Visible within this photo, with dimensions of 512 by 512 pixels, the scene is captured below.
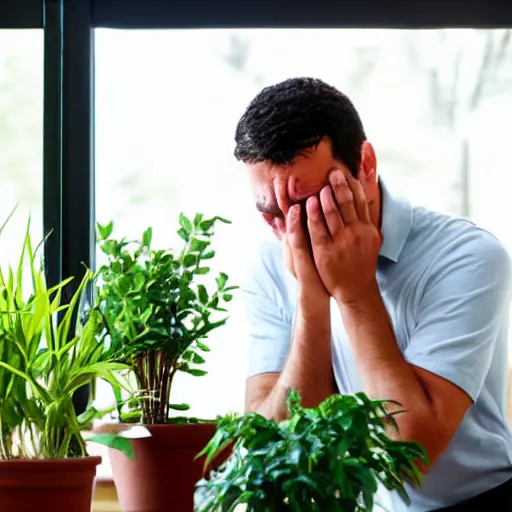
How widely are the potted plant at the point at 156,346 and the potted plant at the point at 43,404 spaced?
3.5 inches

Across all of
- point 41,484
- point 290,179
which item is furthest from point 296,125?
point 41,484

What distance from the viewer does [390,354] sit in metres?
1.51

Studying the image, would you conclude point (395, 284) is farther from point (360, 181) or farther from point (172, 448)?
point (172, 448)

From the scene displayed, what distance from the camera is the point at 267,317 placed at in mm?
1820

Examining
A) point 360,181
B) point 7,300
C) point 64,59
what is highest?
point 64,59

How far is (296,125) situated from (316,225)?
0.56 ft

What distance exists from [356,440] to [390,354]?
25.7 inches

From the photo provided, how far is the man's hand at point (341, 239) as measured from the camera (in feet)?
5.23

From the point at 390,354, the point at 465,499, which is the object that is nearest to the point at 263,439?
the point at 390,354

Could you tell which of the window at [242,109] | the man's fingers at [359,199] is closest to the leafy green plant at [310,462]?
the man's fingers at [359,199]

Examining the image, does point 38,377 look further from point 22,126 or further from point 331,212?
point 22,126

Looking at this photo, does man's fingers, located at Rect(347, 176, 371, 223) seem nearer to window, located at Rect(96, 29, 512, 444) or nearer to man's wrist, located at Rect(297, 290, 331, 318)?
man's wrist, located at Rect(297, 290, 331, 318)

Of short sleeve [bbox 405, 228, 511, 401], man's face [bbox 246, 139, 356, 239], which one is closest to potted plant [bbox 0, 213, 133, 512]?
Result: man's face [bbox 246, 139, 356, 239]

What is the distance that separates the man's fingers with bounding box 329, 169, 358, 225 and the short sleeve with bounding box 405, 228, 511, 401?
0.18 meters
